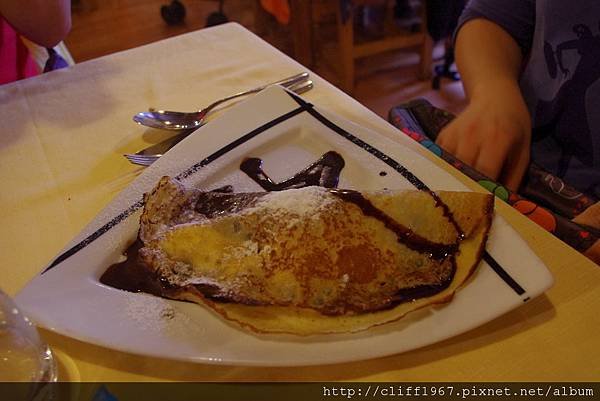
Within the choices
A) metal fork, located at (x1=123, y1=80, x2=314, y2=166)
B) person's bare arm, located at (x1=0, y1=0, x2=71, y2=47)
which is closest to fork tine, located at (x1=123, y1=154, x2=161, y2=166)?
metal fork, located at (x1=123, y1=80, x2=314, y2=166)

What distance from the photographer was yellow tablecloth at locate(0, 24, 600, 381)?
52 cm

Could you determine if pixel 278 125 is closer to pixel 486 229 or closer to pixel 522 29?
pixel 486 229

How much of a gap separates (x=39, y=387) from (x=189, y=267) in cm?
19

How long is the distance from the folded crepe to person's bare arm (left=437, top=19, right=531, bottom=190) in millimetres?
292

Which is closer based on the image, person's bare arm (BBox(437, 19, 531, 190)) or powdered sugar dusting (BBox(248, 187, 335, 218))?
powdered sugar dusting (BBox(248, 187, 335, 218))

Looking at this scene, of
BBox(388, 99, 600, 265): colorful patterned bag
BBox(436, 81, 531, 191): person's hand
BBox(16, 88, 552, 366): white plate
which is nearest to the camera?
BBox(16, 88, 552, 366): white plate

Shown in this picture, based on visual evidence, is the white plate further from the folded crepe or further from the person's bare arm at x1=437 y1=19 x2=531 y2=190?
the person's bare arm at x1=437 y1=19 x2=531 y2=190

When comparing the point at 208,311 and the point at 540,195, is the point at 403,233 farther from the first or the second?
the point at 540,195

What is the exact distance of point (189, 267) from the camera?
583 millimetres

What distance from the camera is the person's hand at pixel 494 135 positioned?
88cm

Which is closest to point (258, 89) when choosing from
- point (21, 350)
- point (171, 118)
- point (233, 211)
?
point (171, 118)

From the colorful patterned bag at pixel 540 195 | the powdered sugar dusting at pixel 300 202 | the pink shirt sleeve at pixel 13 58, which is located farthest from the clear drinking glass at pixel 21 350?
the pink shirt sleeve at pixel 13 58

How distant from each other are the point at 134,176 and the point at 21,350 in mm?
351

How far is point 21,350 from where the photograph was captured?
519mm
